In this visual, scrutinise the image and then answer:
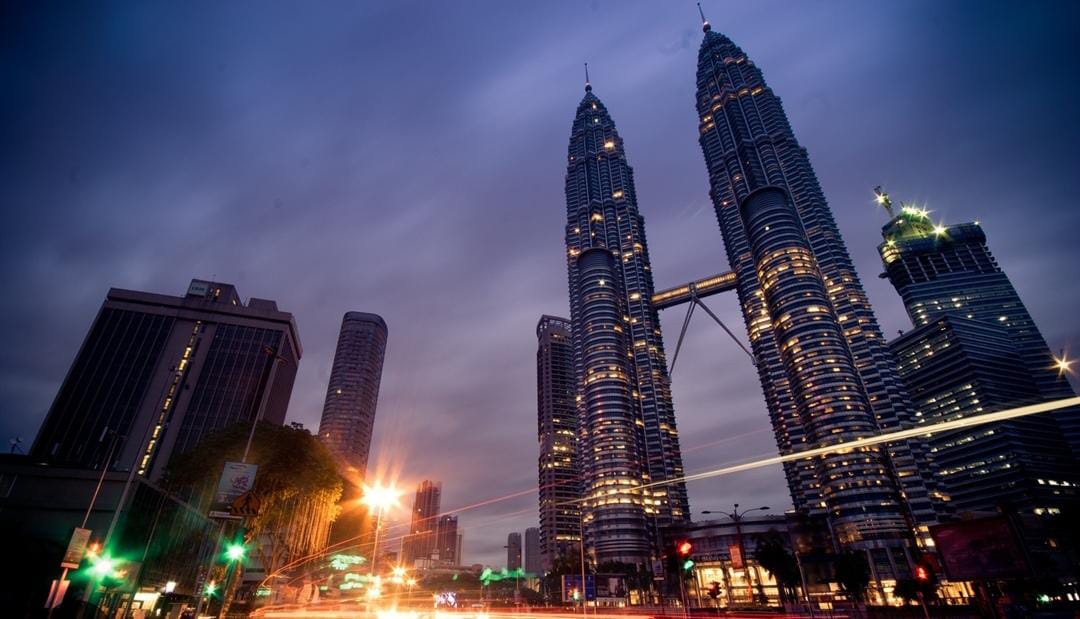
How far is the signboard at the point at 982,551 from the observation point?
28625 mm

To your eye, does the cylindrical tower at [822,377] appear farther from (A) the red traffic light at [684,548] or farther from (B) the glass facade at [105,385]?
(B) the glass facade at [105,385]

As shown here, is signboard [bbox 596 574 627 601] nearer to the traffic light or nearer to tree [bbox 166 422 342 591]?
tree [bbox 166 422 342 591]

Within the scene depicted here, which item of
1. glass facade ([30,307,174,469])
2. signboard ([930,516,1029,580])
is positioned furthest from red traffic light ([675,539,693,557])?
glass facade ([30,307,174,469])

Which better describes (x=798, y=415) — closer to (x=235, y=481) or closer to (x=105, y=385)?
(x=235, y=481)

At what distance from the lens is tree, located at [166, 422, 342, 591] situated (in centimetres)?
4291

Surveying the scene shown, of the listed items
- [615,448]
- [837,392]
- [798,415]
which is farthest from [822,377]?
[615,448]

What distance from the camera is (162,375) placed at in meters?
118

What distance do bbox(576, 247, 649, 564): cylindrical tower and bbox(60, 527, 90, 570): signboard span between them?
153228mm

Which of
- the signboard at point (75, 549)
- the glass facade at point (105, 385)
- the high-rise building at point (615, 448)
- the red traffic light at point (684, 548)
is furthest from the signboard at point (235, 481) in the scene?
the high-rise building at point (615, 448)

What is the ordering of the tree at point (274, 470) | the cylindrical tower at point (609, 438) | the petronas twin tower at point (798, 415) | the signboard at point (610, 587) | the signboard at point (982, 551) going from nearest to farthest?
the signboard at point (982, 551)
the tree at point (274, 470)
the signboard at point (610, 587)
the petronas twin tower at point (798, 415)
the cylindrical tower at point (609, 438)

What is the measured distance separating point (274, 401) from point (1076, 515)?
529ft

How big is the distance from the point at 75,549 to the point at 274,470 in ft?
74.0

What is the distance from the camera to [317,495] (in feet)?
161

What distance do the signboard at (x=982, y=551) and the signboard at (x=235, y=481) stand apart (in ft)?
136
